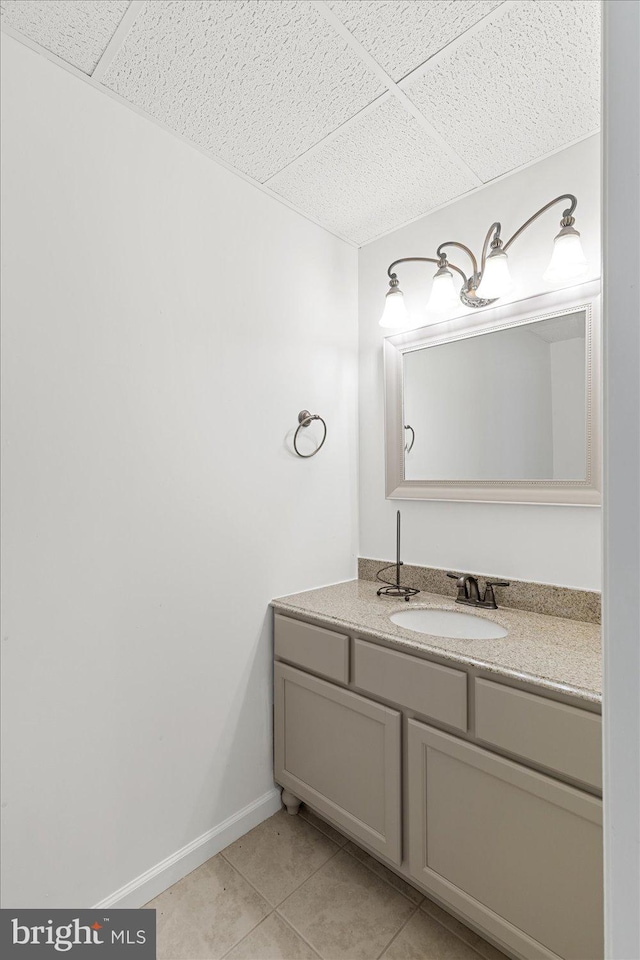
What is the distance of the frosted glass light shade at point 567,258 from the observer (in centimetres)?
152

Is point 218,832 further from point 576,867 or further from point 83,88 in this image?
point 83,88

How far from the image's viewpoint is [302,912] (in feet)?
4.84

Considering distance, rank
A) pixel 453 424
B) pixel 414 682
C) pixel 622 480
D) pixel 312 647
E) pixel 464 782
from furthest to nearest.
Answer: pixel 453 424
pixel 312 647
pixel 414 682
pixel 464 782
pixel 622 480

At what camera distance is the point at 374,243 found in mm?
2271

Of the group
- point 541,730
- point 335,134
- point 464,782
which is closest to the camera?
point 541,730

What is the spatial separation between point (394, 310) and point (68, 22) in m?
1.31

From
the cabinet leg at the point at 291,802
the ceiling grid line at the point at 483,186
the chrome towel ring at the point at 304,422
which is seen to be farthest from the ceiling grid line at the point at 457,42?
the cabinet leg at the point at 291,802

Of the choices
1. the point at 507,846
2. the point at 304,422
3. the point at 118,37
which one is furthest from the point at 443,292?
the point at 507,846

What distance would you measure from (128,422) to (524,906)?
5.58 feet

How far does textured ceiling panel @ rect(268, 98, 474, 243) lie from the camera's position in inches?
63.1

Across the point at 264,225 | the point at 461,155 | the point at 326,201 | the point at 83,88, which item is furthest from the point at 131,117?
the point at 461,155

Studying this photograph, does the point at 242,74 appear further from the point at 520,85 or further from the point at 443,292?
the point at 443,292

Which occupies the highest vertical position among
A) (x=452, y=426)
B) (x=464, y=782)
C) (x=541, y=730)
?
(x=452, y=426)

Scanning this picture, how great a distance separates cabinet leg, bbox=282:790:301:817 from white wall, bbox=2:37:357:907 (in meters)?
0.10
